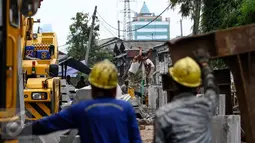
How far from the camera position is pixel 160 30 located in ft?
425

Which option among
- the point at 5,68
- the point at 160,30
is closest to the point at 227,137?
the point at 5,68

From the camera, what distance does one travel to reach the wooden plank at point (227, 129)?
25.9 ft

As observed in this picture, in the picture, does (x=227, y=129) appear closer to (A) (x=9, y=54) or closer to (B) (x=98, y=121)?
(B) (x=98, y=121)

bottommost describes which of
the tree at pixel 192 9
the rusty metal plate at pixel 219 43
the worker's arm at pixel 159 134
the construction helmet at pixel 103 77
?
the worker's arm at pixel 159 134

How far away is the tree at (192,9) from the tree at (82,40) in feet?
74.2

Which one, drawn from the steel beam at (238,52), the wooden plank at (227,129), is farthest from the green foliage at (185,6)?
the steel beam at (238,52)

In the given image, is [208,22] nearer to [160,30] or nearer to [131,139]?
[131,139]

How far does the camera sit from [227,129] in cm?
800

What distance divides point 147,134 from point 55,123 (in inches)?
413

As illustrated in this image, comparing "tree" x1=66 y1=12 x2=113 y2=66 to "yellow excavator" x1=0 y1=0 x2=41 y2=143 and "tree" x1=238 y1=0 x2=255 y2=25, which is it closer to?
"tree" x1=238 y1=0 x2=255 y2=25

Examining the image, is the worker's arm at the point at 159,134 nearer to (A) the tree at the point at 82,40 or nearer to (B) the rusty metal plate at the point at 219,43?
(B) the rusty metal plate at the point at 219,43

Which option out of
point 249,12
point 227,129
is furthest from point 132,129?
point 249,12

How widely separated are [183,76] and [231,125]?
359 cm

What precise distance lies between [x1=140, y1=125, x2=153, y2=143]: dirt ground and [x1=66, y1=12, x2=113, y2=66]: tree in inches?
1185
